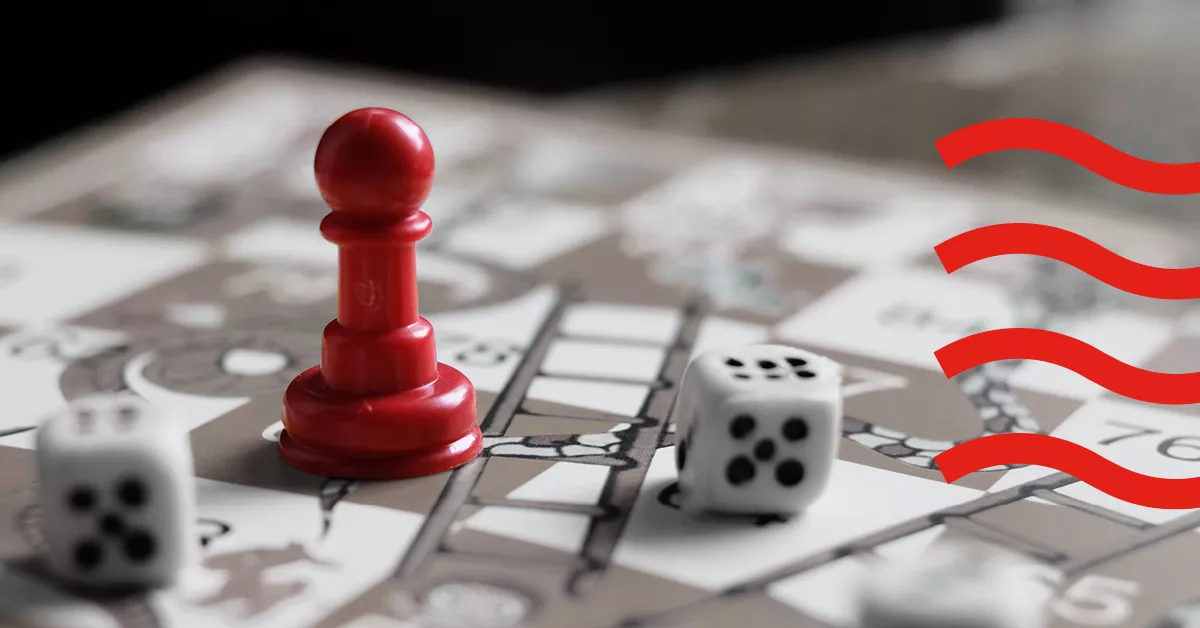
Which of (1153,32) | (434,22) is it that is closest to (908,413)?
(434,22)

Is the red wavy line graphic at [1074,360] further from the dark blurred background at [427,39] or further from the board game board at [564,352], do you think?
the dark blurred background at [427,39]

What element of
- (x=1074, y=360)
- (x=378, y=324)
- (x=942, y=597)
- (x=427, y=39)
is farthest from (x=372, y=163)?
(x=427, y=39)

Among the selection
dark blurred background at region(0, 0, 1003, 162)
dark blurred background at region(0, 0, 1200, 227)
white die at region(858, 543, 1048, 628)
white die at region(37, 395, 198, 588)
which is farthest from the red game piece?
dark blurred background at region(0, 0, 1003, 162)

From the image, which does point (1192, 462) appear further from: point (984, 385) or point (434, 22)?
point (434, 22)

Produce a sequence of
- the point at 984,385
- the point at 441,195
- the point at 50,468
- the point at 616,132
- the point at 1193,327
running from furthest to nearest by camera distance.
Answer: the point at 616,132 < the point at 441,195 < the point at 1193,327 < the point at 984,385 < the point at 50,468

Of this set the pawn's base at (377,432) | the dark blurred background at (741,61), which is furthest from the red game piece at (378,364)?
the dark blurred background at (741,61)

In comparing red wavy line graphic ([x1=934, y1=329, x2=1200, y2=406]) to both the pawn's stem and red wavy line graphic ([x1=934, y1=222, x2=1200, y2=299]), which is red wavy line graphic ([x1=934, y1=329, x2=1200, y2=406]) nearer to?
red wavy line graphic ([x1=934, y1=222, x2=1200, y2=299])
